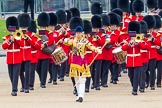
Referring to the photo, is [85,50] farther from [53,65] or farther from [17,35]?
[53,65]

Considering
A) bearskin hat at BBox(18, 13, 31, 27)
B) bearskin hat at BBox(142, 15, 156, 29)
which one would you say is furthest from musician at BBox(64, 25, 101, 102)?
bearskin hat at BBox(142, 15, 156, 29)

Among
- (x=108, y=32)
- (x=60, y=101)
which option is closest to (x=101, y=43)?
(x=108, y=32)

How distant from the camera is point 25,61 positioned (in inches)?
750

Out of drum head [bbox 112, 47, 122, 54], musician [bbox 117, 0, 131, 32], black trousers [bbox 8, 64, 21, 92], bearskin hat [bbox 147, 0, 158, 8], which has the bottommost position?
black trousers [bbox 8, 64, 21, 92]

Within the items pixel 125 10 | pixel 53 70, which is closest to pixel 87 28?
pixel 53 70

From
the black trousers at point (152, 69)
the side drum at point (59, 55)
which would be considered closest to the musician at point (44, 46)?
the side drum at point (59, 55)

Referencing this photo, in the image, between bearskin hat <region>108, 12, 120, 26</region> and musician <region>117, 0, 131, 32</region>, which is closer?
bearskin hat <region>108, 12, 120, 26</region>

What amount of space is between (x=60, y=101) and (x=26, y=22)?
2.36 m

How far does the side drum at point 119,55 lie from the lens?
65.3ft

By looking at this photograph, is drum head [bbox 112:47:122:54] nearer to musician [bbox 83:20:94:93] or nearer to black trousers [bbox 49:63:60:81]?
musician [bbox 83:20:94:93]

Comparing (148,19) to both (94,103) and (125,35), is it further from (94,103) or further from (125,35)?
(94,103)

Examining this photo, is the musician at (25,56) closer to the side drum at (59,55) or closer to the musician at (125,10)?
the side drum at (59,55)

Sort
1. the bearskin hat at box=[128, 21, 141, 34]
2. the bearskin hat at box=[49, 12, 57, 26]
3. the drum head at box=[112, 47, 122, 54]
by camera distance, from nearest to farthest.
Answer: the bearskin hat at box=[128, 21, 141, 34], the drum head at box=[112, 47, 122, 54], the bearskin hat at box=[49, 12, 57, 26]

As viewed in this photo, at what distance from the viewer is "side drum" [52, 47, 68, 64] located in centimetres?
1994
